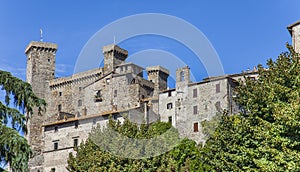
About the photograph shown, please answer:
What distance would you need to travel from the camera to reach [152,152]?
124 feet

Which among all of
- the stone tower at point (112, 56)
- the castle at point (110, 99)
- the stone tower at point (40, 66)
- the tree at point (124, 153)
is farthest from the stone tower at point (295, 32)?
the stone tower at point (40, 66)

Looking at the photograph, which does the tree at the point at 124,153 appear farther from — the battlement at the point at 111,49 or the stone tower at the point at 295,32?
the battlement at the point at 111,49

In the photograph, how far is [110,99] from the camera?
252ft

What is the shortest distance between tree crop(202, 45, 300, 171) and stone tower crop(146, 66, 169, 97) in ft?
153

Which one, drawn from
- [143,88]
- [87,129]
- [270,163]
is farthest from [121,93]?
[270,163]

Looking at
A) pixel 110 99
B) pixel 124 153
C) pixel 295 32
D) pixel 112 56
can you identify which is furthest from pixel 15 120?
pixel 112 56

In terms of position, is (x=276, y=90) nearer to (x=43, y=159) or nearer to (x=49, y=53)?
(x=43, y=159)

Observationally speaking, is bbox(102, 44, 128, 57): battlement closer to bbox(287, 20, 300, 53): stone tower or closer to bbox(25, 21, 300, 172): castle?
bbox(25, 21, 300, 172): castle

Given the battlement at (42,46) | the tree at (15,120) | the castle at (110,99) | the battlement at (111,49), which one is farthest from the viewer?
the battlement at (42,46)

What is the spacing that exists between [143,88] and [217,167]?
4272 centimetres

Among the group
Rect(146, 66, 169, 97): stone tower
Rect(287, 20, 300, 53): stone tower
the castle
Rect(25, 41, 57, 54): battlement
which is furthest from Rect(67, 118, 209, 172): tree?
Rect(25, 41, 57, 54): battlement

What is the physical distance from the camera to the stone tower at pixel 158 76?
8294 cm

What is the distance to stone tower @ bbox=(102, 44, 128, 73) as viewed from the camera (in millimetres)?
83188

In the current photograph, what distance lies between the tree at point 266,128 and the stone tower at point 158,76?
46544 millimetres
